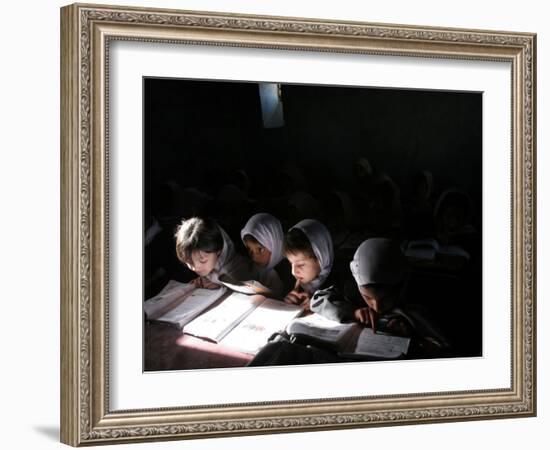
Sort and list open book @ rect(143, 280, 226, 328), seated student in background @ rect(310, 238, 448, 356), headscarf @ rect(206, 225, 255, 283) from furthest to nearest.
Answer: seated student in background @ rect(310, 238, 448, 356) < headscarf @ rect(206, 225, 255, 283) < open book @ rect(143, 280, 226, 328)

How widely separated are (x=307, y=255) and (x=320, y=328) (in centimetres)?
28

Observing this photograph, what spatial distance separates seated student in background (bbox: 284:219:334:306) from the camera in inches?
175

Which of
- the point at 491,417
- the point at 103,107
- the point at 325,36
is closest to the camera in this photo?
the point at 103,107

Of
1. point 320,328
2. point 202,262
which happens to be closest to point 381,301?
point 320,328

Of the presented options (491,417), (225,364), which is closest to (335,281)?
(225,364)

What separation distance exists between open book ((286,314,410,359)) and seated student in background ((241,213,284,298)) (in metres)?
0.15

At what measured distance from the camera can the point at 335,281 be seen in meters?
4.49

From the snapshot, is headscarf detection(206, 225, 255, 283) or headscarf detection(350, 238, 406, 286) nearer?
headscarf detection(206, 225, 255, 283)

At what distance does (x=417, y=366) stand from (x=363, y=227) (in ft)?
1.89

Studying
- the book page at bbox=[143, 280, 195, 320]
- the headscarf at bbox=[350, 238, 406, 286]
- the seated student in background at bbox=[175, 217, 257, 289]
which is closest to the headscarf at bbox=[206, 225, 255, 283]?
the seated student in background at bbox=[175, 217, 257, 289]

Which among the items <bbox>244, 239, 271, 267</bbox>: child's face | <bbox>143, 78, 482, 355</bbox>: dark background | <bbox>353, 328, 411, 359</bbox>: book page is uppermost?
<bbox>143, 78, 482, 355</bbox>: dark background

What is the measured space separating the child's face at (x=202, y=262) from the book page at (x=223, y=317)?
13cm

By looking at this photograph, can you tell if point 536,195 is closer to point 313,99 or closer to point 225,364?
point 313,99

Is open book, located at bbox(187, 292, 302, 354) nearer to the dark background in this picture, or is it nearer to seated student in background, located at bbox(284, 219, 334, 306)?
seated student in background, located at bbox(284, 219, 334, 306)
